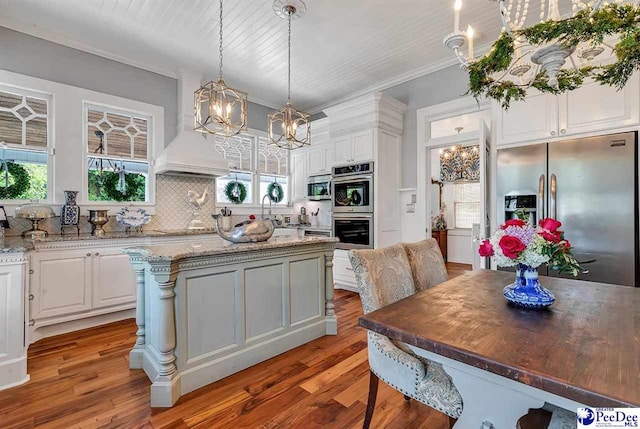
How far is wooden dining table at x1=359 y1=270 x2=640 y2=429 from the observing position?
2.58 ft

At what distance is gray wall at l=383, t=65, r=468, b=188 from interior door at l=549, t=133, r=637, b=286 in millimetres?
1589

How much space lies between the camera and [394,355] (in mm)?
1343

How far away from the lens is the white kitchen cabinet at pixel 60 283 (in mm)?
2738

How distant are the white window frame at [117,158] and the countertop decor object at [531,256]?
4048 mm

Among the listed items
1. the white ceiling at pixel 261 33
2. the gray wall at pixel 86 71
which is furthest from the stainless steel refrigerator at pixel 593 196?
the gray wall at pixel 86 71

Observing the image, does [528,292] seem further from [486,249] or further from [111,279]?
[111,279]

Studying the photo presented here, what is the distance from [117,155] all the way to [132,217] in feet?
2.97

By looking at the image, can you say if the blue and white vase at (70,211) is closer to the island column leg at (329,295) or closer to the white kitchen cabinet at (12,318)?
the white kitchen cabinet at (12,318)

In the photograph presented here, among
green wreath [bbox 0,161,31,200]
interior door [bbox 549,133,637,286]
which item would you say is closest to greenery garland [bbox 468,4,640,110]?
interior door [bbox 549,133,637,286]

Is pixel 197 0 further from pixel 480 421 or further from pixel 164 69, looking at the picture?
pixel 480 421

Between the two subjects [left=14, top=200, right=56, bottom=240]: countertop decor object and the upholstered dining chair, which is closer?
the upholstered dining chair

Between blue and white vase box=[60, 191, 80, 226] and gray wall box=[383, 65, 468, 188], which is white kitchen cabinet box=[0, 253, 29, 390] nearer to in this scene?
blue and white vase box=[60, 191, 80, 226]

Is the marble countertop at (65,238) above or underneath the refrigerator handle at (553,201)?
underneath

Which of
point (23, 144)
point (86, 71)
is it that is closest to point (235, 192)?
point (86, 71)
